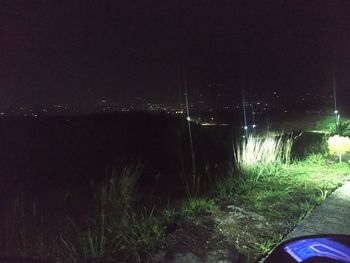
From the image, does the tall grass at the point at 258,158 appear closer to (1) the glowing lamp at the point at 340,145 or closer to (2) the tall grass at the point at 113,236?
(1) the glowing lamp at the point at 340,145

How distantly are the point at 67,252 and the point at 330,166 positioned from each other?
17.1 feet

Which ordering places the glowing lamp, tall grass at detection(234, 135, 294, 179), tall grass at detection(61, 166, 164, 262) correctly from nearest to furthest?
tall grass at detection(61, 166, 164, 262) → tall grass at detection(234, 135, 294, 179) → the glowing lamp

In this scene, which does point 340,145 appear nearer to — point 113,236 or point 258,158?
point 258,158

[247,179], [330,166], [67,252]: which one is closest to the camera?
[67,252]

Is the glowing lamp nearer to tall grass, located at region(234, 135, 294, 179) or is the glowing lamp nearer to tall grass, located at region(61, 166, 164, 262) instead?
tall grass, located at region(234, 135, 294, 179)

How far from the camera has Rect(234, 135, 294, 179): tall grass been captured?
6828 mm

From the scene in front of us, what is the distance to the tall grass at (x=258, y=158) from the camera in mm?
6828

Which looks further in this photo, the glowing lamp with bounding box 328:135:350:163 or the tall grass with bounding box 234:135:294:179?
the glowing lamp with bounding box 328:135:350:163

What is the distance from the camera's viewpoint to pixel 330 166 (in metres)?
7.54

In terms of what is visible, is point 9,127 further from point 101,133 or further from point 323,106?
point 323,106

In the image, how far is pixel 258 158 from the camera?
7246 millimetres

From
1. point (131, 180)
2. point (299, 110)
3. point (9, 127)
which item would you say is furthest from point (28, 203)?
point (299, 110)

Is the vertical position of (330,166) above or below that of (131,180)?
below

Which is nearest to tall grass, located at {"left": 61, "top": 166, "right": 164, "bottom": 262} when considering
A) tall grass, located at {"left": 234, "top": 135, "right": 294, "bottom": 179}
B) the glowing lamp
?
tall grass, located at {"left": 234, "top": 135, "right": 294, "bottom": 179}
